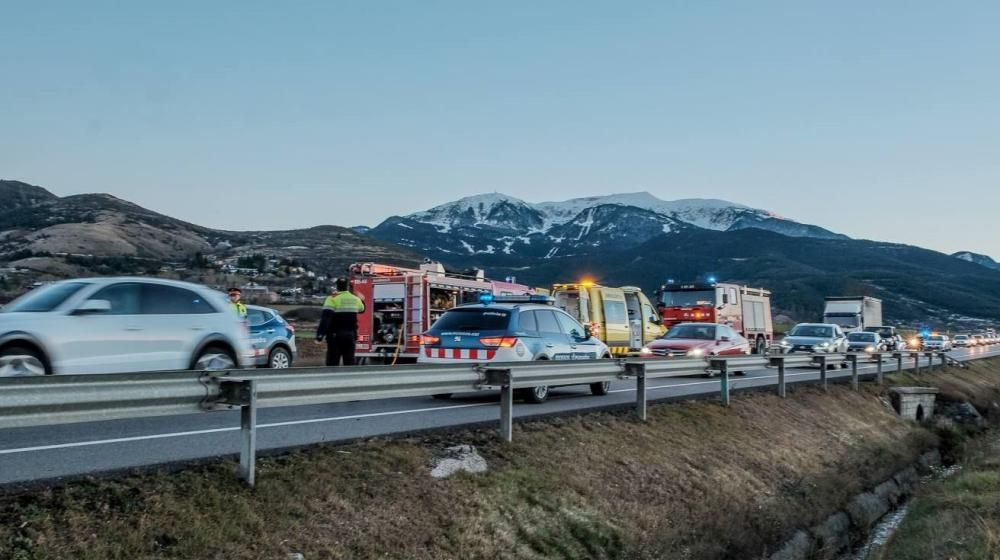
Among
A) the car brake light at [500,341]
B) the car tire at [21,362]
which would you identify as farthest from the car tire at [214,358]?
the car brake light at [500,341]

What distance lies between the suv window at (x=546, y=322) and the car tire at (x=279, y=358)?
23.0 feet

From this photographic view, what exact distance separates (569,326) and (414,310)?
6.02 metres

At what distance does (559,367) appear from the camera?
1027 cm

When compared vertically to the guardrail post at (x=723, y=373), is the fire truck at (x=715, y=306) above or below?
above

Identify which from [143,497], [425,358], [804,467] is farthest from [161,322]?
[804,467]

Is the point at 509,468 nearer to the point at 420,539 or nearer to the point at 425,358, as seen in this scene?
the point at 420,539

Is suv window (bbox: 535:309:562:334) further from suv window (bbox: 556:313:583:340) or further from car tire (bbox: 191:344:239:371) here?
car tire (bbox: 191:344:239:371)

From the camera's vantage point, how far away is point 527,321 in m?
13.5

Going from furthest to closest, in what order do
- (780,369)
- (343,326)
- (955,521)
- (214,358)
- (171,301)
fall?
(780,369) < (343,326) < (955,521) < (214,358) < (171,301)

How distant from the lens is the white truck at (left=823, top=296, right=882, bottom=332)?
1751 inches

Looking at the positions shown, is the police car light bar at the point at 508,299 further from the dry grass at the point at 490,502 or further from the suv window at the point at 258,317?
the suv window at the point at 258,317

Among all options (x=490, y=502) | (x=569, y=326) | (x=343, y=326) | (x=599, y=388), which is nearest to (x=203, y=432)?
(x=490, y=502)

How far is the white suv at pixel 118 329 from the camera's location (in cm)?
902

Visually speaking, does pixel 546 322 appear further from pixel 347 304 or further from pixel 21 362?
pixel 21 362
